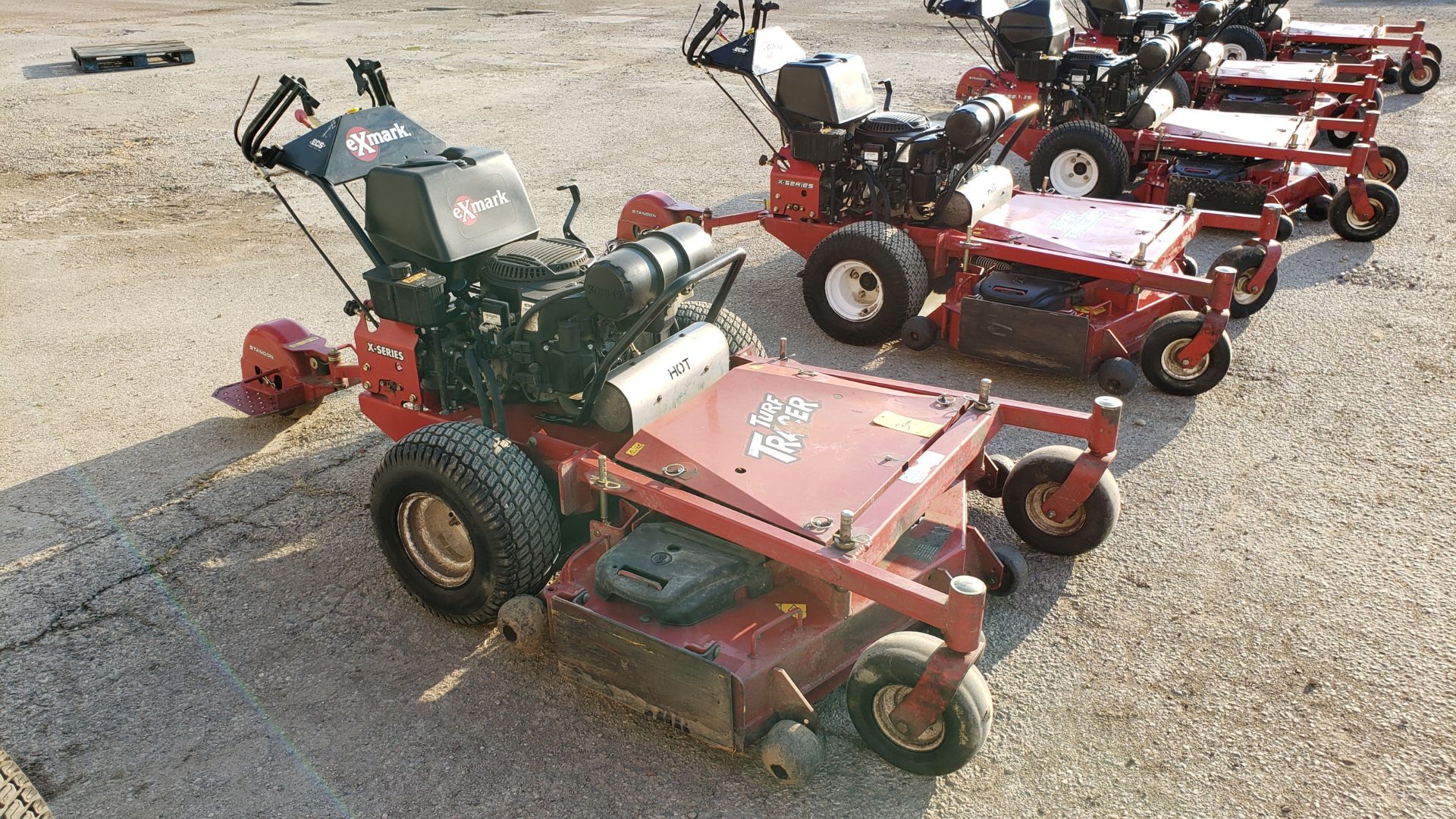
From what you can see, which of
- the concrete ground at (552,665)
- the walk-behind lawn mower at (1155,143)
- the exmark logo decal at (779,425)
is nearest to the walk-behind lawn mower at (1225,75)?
the walk-behind lawn mower at (1155,143)

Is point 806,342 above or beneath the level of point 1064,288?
beneath

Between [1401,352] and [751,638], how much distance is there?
17.9ft

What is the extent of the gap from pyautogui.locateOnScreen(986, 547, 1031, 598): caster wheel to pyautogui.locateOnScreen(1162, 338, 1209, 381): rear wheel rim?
7.66 feet

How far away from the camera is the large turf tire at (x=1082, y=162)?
8883mm

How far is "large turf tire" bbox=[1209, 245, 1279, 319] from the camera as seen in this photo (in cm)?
713

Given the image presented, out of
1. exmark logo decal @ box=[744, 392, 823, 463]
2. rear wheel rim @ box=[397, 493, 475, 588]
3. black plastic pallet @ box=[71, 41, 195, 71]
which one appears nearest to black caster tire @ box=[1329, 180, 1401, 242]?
exmark logo decal @ box=[744, 392, 823, 463]

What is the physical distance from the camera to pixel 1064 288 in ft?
21.1

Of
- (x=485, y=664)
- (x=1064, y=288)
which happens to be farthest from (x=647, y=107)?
(x=485, y=664)

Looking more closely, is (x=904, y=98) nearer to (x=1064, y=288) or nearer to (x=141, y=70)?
(x=1064, y=288)

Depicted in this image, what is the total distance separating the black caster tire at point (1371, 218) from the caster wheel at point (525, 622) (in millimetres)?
7801

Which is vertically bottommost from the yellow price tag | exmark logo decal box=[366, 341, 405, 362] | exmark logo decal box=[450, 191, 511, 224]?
the yellow price tag

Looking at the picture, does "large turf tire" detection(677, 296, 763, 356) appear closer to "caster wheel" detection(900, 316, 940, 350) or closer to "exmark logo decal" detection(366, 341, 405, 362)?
"exmark logo decal" detection(366, 341, 405, 362)

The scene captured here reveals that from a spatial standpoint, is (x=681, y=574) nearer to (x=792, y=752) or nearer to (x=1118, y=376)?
(x=792, y=752)

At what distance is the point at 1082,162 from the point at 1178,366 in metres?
3.59
